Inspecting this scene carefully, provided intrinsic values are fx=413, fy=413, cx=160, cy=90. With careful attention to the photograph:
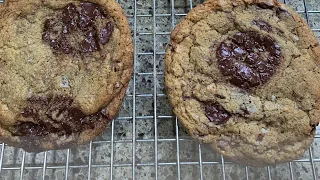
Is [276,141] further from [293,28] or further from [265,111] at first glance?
[293,28]

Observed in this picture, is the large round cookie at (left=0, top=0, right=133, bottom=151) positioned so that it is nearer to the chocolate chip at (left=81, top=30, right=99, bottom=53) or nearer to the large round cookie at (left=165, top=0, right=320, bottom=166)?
the chocolate chip at (left=81, top=30, right=99, bottom=53)

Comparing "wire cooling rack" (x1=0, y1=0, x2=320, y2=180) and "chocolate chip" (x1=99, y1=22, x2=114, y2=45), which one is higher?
"chocolate chip" (x1=99, y1=22, x2=114, y2=45)

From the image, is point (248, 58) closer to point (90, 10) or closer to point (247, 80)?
point (247, 80)

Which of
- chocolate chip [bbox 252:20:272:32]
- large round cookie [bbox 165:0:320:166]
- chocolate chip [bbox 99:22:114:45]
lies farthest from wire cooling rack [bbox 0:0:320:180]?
chocolate chip [bbox 252:20:272:32]

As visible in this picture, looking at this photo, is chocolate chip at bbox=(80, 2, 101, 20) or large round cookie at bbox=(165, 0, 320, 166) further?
chocolate chip at bbox=(80, 2, 101, 20)

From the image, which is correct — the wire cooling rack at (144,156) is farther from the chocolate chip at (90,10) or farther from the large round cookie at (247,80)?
the chocolate chip at (90,10)

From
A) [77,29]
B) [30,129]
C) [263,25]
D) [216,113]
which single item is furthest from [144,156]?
[263,25]
